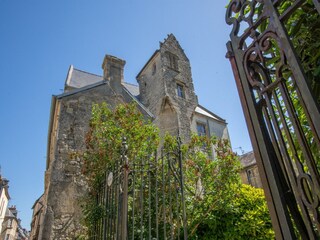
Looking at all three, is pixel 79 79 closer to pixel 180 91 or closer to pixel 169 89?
pixel 169 89

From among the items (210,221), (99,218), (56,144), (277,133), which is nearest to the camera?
(277,133)

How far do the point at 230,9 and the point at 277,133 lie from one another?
85 cm

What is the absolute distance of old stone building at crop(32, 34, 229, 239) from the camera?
23.6ft

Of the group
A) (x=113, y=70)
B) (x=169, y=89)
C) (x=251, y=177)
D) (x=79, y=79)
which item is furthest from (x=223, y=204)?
(x=251, y=177)

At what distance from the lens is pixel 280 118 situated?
3.86 feet

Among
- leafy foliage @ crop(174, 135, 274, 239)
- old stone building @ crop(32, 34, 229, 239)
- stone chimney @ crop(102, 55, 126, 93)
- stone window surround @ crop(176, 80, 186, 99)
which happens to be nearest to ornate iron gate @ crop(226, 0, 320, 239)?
leafy foliage @ crop(174, 135, 274, 239)

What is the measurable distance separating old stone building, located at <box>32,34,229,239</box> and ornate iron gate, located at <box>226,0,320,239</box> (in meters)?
7.15

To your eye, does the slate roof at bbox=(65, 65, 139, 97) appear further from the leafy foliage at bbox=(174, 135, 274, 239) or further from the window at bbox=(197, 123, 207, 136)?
the leafy foliage at bbox=(174, 135, 274, 239)

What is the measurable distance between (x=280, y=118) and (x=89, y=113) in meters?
8.87

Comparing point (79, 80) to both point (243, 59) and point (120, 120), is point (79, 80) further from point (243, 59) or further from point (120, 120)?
point (243, 59)

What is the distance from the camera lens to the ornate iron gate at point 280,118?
1.01 m

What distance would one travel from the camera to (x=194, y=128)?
1490cm

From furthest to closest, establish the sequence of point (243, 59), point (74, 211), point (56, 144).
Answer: point (56, 144), point (74, 211), point (243, 59)

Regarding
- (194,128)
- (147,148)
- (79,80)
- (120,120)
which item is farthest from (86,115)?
(194,128)
